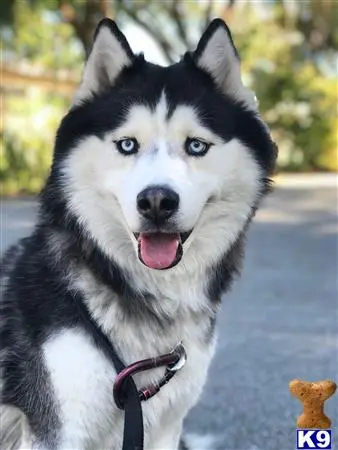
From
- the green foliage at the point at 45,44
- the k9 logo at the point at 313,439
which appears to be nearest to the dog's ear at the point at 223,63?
the k9 logo at the point at 313,439

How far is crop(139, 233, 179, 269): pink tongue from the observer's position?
246 centimetres

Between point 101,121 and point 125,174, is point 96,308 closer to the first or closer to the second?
point 125,174

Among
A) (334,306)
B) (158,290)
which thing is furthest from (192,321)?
(334,306)

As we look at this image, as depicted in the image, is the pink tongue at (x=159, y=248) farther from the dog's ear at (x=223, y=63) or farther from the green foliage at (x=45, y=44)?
the green foliage at (x=45, y=44)

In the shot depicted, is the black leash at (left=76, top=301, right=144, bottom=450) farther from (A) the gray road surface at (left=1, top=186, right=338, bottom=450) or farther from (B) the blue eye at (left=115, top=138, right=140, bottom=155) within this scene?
(A) the gray road surface at (left=1, top=186, right=338, bottom=450)

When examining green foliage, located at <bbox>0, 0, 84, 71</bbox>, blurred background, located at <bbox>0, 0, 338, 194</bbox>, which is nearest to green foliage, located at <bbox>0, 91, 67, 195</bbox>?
blurred background, located at <bbox>0, 0, 338, 194</bbox>

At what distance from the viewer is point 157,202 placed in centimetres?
229

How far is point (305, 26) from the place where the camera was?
98.5 feet

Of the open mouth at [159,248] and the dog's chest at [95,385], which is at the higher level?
the open mouth at [159,248]

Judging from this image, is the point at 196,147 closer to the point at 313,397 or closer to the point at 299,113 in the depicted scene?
the point at 313,397

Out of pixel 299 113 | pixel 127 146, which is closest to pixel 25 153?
pixel 299 113

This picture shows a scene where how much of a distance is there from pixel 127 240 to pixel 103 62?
66 cm

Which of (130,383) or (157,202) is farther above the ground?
(157,202)

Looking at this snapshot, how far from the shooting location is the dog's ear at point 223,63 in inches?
104
